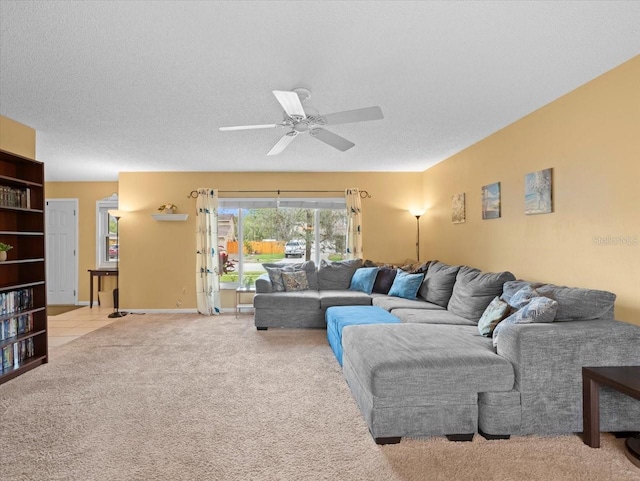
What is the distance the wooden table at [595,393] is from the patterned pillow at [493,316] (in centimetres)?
73

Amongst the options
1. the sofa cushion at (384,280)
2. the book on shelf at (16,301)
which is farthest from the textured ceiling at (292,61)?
the sofa cushion at (384,280)

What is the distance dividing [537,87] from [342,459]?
3.08 meters

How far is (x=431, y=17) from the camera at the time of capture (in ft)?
7.13

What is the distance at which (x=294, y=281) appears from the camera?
19.7 ft

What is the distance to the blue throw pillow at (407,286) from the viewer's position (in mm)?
5328

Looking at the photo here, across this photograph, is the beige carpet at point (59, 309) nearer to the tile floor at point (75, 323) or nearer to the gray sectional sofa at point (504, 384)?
the tile floor at point (75, 323)

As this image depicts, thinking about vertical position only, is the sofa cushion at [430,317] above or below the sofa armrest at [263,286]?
below

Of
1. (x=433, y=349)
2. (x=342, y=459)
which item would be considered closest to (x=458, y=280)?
(x=433, y=349)

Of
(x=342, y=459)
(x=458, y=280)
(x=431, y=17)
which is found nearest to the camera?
(x=431, y=17)

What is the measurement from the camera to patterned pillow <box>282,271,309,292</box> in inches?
236

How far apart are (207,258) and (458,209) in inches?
162

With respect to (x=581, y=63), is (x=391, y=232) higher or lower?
lower

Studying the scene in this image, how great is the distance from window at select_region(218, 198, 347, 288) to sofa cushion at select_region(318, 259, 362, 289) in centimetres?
70

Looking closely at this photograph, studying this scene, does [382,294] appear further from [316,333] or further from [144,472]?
[144,472]
